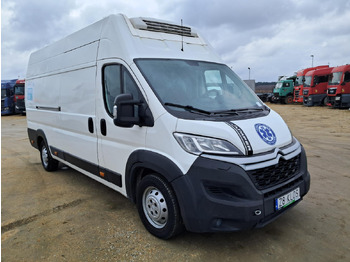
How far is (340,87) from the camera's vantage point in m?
20.2

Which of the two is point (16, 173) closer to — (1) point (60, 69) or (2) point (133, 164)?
(1) point (60, 69)

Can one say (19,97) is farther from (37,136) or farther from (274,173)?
(274,173)

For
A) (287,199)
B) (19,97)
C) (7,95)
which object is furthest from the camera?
(7,95)

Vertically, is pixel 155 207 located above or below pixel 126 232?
above

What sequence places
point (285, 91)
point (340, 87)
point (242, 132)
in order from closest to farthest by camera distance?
point (242, 132) < point (340, 87) < point (285, 91)

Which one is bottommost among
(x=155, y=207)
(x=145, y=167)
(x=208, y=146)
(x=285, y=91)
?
(x=155, y=207)

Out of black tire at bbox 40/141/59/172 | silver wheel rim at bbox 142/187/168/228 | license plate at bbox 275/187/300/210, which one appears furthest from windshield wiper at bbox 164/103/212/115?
black tire at bbox 40/141/59/172

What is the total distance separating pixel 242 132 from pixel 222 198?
657mm

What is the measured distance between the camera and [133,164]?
133 inches

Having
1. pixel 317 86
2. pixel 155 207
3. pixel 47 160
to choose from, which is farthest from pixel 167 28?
pixel 317 86

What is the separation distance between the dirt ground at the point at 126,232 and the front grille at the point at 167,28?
2493 millimetres

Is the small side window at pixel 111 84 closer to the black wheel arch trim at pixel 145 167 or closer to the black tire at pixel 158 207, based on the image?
the black wheel arch trim at pixel 145 167

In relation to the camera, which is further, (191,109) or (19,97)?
(19,97)

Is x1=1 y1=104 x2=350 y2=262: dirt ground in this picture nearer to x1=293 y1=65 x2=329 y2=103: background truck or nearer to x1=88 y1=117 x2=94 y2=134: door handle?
x1=88 y1=117 x2=94 y2=134: door handle
